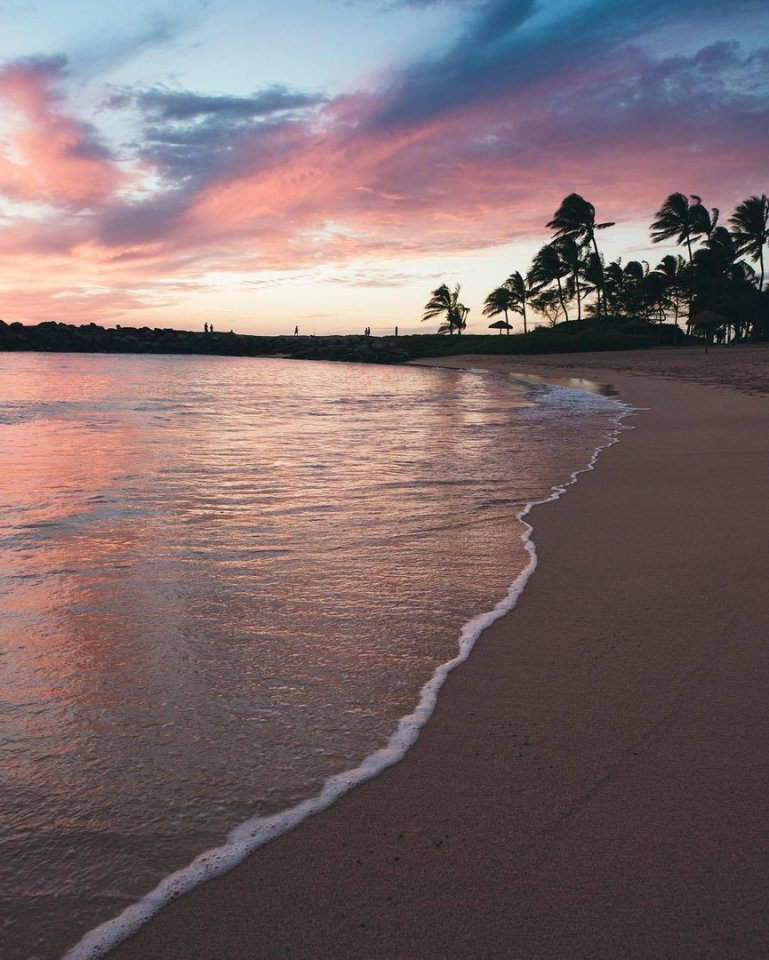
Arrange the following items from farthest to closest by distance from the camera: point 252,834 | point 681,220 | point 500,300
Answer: point 500,300, point 681,220, point 252,834

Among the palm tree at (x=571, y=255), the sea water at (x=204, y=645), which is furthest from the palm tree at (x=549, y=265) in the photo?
the sea water at (x=204, y=645)

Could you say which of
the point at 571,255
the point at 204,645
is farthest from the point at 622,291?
the point at 204,645

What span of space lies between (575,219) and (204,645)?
184ft

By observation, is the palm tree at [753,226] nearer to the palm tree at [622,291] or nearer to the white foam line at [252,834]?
the palm tree at [622,291]

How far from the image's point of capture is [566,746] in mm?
2293

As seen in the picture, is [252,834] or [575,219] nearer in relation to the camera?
[252,834]

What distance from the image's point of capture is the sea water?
1872 millimetres

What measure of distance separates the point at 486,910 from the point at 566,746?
29.3 inches

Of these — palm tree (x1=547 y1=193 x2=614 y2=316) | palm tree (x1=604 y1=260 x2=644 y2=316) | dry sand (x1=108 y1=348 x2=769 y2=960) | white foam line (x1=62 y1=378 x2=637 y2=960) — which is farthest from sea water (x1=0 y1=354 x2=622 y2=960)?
palm tree (x1=604 y1=260 x2=644 y2=316)

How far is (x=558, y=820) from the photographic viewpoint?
1.94 meters

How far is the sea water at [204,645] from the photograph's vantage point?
1.87 meters

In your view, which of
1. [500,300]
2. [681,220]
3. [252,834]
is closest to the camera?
[252,834]

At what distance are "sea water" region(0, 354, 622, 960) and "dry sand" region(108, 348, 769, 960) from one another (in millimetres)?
149

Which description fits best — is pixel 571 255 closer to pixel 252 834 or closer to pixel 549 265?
pixel 549 265
